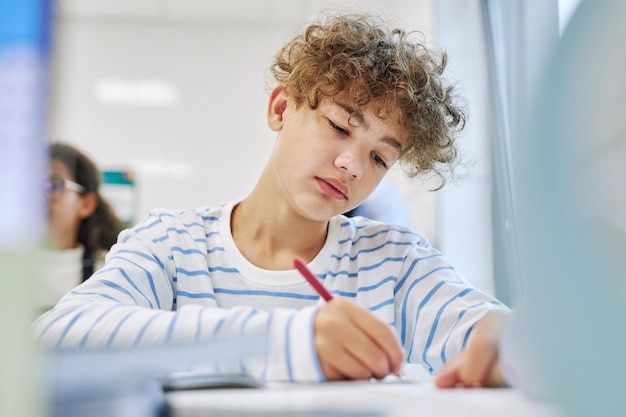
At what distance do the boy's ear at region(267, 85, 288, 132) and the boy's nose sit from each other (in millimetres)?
148

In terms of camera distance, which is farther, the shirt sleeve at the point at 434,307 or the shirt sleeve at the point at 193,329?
the shirt sleeve at the point at 434,307

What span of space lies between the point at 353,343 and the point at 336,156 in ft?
1.09

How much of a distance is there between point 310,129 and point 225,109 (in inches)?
67.9

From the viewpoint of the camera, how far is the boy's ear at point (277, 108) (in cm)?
78

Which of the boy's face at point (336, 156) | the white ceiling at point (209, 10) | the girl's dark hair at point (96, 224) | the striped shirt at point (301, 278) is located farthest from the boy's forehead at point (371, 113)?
the white ceiling at point (209, 10)

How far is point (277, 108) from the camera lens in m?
0.79

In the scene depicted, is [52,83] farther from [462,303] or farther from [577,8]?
[462,303]

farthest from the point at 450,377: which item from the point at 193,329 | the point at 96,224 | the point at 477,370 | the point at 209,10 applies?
the point at 209,10

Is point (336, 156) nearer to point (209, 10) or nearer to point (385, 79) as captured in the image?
point (385, 79)

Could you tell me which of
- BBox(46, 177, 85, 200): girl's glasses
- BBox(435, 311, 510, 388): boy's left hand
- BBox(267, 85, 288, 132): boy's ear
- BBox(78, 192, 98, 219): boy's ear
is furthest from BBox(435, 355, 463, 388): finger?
BBox(78, 192, 98, 219): boy's ear

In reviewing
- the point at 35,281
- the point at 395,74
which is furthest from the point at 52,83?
the point at 395,74

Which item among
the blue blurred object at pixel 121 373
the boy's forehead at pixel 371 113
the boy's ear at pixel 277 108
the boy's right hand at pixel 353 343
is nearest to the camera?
the blue blurred object at pixel 121 373

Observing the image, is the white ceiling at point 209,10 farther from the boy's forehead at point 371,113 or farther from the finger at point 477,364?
the finger at point 477,364

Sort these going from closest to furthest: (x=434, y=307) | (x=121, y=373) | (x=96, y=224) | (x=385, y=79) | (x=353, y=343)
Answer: (x=121, y=373) → (x=353, y=343) → (x=434, y=307) → (x=385, y=79) → (x=96, y=224)
